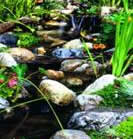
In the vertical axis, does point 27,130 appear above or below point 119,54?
below

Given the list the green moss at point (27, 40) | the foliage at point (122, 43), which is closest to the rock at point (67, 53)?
the green moss at point (27, 40)

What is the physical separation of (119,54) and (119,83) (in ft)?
1.40

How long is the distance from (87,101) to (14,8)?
173 inches

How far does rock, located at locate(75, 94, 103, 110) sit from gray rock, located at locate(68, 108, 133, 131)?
32 centimetres

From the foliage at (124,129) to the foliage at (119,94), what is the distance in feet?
1.90

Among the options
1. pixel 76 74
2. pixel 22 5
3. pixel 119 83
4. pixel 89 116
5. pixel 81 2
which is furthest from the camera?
pixel 81 2

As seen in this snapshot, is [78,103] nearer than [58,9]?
Yes

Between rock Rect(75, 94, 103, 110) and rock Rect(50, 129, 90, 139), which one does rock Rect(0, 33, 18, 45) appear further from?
rock Rect(50, 129, 90, 139)

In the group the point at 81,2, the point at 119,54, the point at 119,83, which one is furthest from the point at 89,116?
the point at 81,2

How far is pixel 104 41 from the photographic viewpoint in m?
7.66

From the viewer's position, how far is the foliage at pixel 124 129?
4.23 m

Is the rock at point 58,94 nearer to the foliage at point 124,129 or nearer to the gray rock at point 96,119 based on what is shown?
the gray rock at point 96,119

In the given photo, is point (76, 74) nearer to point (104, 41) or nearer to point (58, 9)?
point (104, 41)

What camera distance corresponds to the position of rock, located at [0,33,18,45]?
784cm
